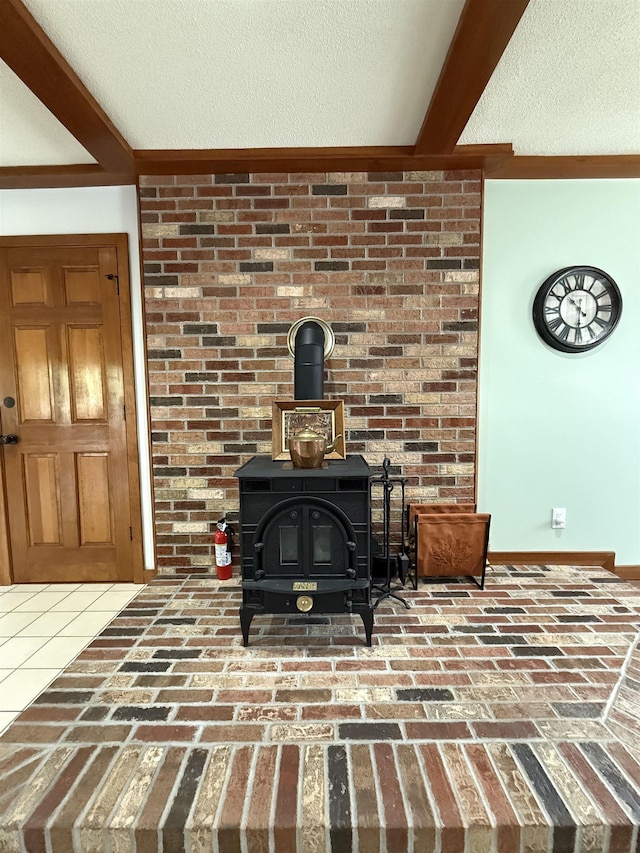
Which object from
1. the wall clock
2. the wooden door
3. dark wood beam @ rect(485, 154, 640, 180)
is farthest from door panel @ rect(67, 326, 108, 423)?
the wall clock

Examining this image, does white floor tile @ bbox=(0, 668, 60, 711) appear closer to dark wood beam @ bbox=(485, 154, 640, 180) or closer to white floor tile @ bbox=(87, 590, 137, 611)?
white floor tile @ bbox=(87, 590, 137, 611)

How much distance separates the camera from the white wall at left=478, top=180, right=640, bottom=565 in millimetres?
2623

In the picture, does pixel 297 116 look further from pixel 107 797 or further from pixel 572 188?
pixel 107 797

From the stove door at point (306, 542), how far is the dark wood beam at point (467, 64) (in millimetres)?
1730

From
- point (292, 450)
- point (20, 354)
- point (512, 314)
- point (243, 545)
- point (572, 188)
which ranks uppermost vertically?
point (572, 188)

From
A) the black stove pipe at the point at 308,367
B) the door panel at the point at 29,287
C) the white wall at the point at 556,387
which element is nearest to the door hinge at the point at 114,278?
the door panel at the point at 29,287

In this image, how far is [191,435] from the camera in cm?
265

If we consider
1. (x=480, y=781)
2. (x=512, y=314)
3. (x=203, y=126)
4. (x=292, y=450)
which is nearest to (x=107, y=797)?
(x=480, y=781)

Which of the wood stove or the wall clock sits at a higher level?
the wall clock

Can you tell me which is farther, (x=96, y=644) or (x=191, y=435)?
(x=191, y=435)

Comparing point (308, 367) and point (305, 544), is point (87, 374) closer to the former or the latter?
point (308, 367)

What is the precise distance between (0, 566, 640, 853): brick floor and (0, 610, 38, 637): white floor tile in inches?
19.1

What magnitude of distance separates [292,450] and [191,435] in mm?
851

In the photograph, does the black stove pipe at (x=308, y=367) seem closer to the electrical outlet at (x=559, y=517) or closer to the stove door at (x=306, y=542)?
the stove door at (x=306, y=542)
